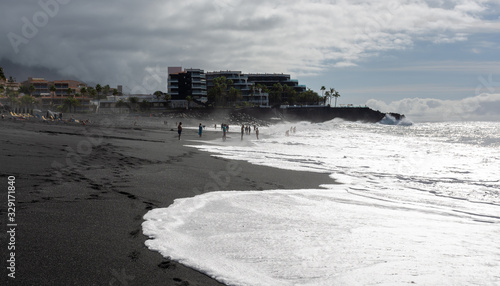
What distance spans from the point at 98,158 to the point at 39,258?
9.98 metres

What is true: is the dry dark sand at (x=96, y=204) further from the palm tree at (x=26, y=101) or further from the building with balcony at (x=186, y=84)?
the building with balcony at (x=186, y=84)

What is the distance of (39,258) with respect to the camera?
504 centimetres

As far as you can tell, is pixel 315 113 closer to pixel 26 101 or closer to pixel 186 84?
pixel 186 84

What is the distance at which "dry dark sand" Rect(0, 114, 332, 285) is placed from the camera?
4.89 m

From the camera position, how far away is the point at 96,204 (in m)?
7.94

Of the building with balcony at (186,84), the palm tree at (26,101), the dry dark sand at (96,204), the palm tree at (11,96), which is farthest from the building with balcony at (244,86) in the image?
the dry dark sand at (96,204)

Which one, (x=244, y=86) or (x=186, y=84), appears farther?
(x=244, y=86)

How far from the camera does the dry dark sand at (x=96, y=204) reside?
16.1ft

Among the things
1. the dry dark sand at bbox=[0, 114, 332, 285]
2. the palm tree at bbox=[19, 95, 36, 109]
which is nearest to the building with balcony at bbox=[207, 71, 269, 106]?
the palm tree at bbox=[19, 95, 36, 109]

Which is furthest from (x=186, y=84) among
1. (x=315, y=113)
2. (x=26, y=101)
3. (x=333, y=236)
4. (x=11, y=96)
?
(x=333, y=236)

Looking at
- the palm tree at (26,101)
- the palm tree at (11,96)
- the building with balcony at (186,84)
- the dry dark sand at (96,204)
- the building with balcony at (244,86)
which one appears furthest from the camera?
the building with balcony at (244,86)

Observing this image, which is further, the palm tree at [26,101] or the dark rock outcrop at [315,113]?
the dark rock outcrop at [315,113]

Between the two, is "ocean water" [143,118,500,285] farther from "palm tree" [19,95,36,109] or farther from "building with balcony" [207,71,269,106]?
"building with balcony" [207,71,269,106]

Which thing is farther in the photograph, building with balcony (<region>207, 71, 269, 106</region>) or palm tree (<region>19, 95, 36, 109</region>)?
building with balcony (<region>207, 71, 269, 106</region>)
